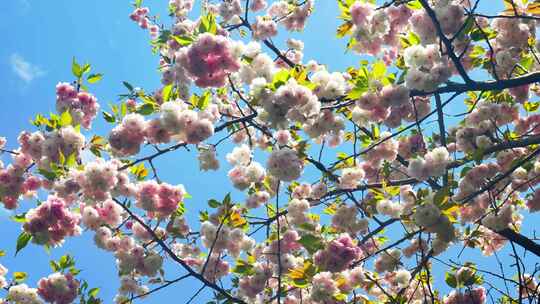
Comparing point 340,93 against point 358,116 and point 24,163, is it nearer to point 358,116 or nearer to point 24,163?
point 358,116

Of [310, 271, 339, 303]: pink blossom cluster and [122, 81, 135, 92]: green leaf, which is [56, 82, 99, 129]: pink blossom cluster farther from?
[310, 271, 339, 303]: pink blossom cluster

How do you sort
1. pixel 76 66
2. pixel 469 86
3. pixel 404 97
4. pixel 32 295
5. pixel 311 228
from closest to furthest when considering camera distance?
pixel 404 97, pixel 469 86, pixel 311 228, pixel 76 66, pixel 32 295

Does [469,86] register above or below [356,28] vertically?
below

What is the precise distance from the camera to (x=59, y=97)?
4.98m

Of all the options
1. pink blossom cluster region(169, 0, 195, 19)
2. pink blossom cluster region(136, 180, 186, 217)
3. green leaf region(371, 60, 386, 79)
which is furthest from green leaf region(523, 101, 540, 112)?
pink blossom cluster region(169, 0, 195, 19)

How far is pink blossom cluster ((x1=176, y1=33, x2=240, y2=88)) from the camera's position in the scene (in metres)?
3.88

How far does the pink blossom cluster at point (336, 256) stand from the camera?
13.5ft

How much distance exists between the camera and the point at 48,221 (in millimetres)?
4102

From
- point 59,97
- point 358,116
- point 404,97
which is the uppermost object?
point 59,97

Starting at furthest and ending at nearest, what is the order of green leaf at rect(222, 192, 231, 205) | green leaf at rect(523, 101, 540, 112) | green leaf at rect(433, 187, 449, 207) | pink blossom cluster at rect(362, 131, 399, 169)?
green leaf at rect(523, 101, 540, 112) < pink blossom cluster at rect(362, 131, 399, 169) < green leaf at rect(222, 192, 231, 205) < green leaf at rect(433, 187, 449, 207)

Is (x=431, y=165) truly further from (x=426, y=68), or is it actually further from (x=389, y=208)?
Result: (x=389, y=208)

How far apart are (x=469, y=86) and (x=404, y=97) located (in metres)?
0.72

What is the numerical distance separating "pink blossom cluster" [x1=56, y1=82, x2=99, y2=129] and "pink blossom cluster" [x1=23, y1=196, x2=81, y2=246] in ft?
3.72

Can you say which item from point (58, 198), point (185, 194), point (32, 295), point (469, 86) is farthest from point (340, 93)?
point (32, 295)
